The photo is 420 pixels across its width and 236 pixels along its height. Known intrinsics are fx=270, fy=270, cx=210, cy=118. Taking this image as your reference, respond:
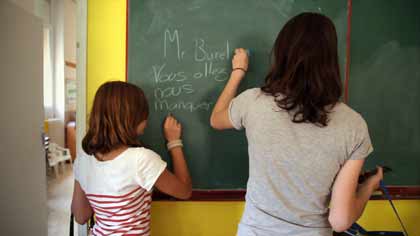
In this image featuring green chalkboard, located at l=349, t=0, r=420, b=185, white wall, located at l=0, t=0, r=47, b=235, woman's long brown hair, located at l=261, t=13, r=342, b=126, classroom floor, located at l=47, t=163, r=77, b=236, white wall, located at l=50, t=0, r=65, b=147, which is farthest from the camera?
white wall, located at l=50, t=0, r=65, b=147

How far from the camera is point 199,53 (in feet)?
4.13

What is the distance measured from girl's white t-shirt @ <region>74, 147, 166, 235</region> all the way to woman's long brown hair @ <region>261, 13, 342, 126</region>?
49 centimetres

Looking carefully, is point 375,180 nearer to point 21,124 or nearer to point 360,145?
point 360,145

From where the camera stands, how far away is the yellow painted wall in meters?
1.25

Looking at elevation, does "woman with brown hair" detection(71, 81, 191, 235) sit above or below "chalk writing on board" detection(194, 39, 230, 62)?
below

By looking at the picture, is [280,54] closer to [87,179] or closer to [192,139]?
[192,139]

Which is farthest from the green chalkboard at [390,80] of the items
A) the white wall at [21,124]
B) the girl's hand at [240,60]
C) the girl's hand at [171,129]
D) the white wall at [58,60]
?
the white wall at [58,60]

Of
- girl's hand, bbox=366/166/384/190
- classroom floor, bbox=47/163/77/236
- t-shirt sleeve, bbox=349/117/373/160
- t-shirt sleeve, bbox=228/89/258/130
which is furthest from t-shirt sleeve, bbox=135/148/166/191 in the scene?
classroom floor, bbox=47/163/77/236

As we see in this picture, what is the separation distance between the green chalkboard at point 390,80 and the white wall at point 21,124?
219cm

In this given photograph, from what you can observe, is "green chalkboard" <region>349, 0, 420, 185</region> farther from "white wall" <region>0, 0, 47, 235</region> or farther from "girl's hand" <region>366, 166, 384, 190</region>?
"white wall" <region>0, 0, 47, 235</region>

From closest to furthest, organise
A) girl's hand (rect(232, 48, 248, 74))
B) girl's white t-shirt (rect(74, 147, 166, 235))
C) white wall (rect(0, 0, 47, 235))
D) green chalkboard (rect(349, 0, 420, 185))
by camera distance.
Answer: girl's white t-shirt (rect(74, 147, 166, 235)) → girl's hand (rect(232, 48, 248, 74)) → green chalkboard (rect(349, 0, 420, 185)) → white wall (rect(0, 0, 47, 235))

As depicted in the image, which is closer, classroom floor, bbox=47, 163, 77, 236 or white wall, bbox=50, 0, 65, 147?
classroom floor, bbox=47, 163, 77, 236

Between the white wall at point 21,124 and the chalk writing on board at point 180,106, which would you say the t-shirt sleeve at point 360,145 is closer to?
the chalk writing on board at point 180,106

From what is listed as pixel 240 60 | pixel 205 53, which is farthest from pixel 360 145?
pixel 205 53
